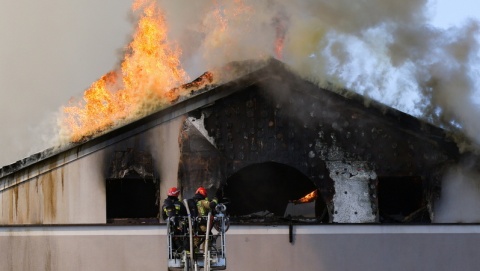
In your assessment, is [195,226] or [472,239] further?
[472,239]

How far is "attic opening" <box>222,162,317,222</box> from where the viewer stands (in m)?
31.7

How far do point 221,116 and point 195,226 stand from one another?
637 cm

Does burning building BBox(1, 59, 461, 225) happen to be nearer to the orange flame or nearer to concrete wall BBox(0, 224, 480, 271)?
concrete wall BBox(0, 224, 480, 271)

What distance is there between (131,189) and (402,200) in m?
7.52

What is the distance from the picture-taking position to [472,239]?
26594 millimetres

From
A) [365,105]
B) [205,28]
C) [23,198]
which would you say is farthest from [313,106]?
[23,198]

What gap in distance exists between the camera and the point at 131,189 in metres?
31.2

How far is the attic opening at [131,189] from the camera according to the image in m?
28.8

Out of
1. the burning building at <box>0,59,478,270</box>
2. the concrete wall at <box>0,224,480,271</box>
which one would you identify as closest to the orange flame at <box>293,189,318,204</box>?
the burning building at <box>0,59,478,270</box>

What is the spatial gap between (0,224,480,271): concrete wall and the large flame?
305 cm

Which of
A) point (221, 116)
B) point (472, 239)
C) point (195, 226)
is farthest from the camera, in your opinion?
point (221, 116)

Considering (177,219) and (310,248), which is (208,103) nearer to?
(310,248)

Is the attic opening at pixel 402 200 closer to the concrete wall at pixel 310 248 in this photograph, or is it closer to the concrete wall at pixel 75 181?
the concrete wall at pixel 310 248

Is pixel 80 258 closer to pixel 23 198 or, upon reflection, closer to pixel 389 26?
pixel 23 198
